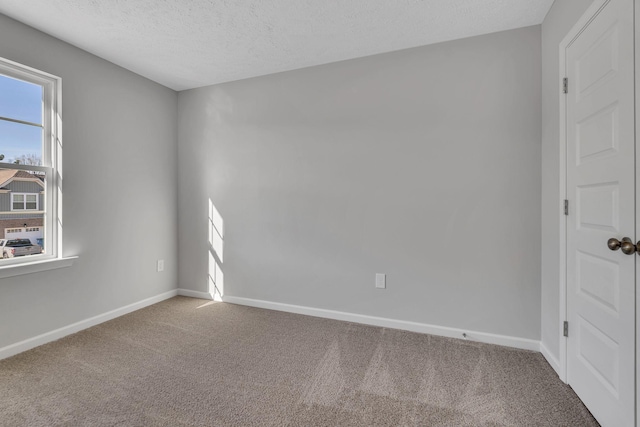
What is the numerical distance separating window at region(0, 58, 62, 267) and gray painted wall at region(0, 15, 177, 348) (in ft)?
0.25

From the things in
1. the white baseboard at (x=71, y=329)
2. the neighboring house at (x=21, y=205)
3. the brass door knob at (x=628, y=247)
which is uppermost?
the neighboring house at (x=21, y=205)

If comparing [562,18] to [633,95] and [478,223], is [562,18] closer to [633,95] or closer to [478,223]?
[633,95]

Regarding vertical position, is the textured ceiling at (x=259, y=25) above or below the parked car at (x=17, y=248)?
above

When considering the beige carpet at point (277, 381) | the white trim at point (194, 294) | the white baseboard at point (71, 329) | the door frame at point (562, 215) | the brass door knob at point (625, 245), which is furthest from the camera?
the white trim at point (194, 294)

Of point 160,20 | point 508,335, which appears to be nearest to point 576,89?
point 508,335

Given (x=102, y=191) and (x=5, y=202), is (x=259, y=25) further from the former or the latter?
(x=5, y=202)

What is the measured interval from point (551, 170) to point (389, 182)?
1.17 metres

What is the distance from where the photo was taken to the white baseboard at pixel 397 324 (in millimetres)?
2314

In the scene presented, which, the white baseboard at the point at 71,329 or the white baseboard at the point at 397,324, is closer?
the white baseboard at the point at 71,329

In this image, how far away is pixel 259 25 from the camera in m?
2.28

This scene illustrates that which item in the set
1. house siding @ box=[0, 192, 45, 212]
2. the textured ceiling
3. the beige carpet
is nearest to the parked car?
house siding @ box=[0, 192, 45, 212]

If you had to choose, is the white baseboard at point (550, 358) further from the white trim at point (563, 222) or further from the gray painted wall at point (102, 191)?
the gray painted wall at point (102, 191)

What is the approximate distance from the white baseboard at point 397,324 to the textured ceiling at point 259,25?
2438 millimetres

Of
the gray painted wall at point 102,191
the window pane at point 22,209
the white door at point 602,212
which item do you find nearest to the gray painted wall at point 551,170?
the white door at point 602,212
